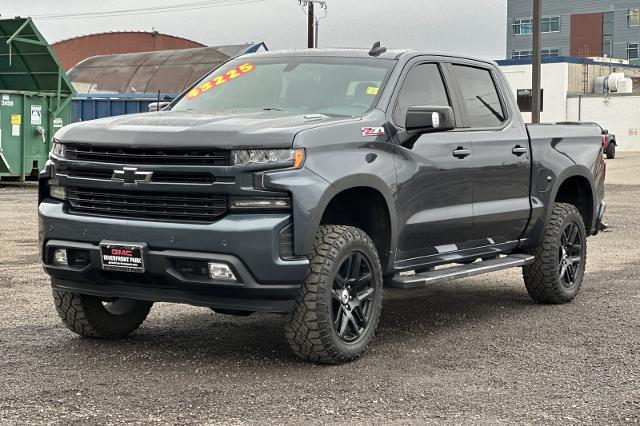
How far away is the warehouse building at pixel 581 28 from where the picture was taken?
87.4 m

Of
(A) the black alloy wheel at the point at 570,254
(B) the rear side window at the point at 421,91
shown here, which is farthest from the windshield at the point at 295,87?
(A) the black alloy wheel at the point at 570,254

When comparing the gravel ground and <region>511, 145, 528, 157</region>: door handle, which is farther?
<region>511, 145, 528, 157</region>: door handle

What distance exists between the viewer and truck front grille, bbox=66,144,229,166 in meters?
5.85

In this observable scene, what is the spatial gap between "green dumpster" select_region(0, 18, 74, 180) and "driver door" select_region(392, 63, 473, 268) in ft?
57.9

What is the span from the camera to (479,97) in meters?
8.08

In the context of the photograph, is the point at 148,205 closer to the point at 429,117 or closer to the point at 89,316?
the point at 89,316

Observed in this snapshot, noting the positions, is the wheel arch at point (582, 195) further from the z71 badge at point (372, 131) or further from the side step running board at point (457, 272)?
the z71 badge at point (372, 131)

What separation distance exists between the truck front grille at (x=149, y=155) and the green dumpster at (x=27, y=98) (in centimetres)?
1791

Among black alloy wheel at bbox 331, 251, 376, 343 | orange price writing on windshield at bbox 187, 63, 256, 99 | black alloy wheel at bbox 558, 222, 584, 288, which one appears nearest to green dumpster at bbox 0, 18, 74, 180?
orange price writing on windshield at bbox 187, 63, 256, 99

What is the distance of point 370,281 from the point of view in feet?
21.1

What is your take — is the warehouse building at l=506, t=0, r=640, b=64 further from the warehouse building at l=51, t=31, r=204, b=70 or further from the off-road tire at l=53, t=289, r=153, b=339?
the off-road tire at l=53, t=289, r=153, b=339

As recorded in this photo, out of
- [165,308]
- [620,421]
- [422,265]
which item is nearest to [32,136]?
[165,308]

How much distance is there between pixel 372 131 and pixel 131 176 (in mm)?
1511

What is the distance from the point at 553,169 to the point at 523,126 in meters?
0.48
